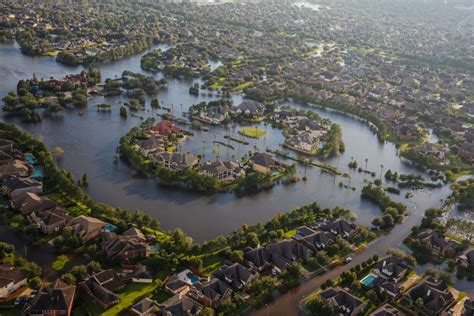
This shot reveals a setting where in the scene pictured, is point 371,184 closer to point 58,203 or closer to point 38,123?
point 58,203

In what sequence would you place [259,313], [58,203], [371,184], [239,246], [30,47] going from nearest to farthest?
[259,313], [239,246], [58,203], [371,184], [30,47]

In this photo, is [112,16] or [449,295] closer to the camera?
[449,295]

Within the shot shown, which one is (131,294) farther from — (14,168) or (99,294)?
(14,168)

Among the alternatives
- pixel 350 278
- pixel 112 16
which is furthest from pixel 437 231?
pixel 112 16

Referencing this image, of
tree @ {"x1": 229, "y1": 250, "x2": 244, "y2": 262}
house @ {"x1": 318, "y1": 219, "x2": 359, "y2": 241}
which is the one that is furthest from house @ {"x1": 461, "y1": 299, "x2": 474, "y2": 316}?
tree @ {"x1": 229, "y1": 250, "x2": 244, "y2": 262}

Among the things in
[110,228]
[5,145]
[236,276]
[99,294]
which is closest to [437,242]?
[236,276]

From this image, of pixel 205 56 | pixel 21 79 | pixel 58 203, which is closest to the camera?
pixel 58 203

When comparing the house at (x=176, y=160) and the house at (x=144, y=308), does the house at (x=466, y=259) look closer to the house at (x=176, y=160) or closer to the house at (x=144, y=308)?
the house at (x=144, y=308)

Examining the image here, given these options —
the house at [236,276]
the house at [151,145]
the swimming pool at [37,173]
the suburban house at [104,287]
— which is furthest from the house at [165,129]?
the suburban house at [104,287]
